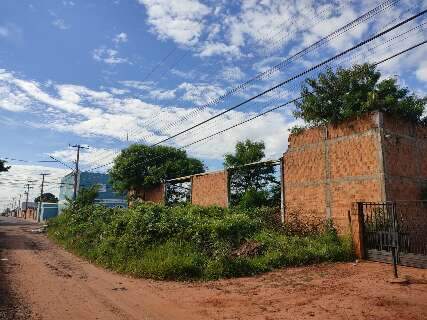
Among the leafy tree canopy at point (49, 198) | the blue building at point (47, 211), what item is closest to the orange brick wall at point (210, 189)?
the blue building at point (47, 211)

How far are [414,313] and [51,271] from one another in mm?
9769

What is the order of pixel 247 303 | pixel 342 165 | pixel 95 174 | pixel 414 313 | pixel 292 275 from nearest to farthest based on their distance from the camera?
pixel 414 313 < pixel 247 303 < pixel 292 275 < pixel 342 165 < pixel 95 174

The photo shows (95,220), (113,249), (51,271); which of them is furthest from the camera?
(95,220)

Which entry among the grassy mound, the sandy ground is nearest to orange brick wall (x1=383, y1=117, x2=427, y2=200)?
the grassy mound

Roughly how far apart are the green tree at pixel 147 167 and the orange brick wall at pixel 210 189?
5269 millimetres

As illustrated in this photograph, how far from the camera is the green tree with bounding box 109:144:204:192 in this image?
2856cm

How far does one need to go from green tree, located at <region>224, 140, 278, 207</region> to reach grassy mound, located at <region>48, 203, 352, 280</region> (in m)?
4.05

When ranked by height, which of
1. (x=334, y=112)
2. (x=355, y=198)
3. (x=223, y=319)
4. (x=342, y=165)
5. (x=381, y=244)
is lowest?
(x=223, y=319)

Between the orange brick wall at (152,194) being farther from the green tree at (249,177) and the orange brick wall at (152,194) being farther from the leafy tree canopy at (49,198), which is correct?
the leafy tree canopy at (49,198)

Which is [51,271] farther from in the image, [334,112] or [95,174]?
[95,174]

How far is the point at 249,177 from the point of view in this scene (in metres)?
24.8

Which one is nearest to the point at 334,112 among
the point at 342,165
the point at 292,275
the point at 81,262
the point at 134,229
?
the point at 342,165

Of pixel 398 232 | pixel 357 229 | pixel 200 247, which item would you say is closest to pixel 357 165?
pixel 357 229

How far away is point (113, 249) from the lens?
13391 millimetres
